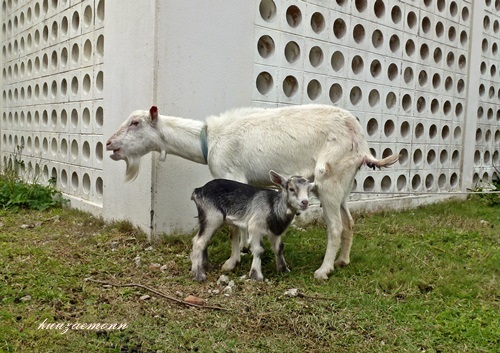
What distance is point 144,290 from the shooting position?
3.92m

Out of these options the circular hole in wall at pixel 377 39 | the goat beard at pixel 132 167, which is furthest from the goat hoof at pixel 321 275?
the circular hole in wall at pixel 377 39

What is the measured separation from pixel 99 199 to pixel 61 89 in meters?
1.96

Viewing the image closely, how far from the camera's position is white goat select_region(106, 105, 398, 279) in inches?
173

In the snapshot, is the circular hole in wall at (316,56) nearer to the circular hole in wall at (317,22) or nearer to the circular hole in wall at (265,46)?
the circular hole in wall at (317,22)

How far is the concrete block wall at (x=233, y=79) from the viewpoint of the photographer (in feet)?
17.2

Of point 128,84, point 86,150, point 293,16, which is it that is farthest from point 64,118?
point 293,16

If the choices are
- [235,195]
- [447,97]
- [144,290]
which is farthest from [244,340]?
[447,97]

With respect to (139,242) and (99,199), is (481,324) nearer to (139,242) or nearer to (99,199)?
(139,242)

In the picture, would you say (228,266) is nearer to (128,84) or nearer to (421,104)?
(128,84)

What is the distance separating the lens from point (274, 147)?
4504mm

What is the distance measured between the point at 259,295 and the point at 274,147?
1.33m

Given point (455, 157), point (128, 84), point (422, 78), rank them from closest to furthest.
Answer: point (128, 84), point (422, 78), point (455, 157)

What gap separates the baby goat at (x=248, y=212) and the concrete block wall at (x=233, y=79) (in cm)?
110

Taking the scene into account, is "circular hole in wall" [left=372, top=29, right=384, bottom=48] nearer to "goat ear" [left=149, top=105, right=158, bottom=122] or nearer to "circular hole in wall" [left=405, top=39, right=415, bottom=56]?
"circular hole in wall" [left=405, top=39, right=415, bottom=56]
